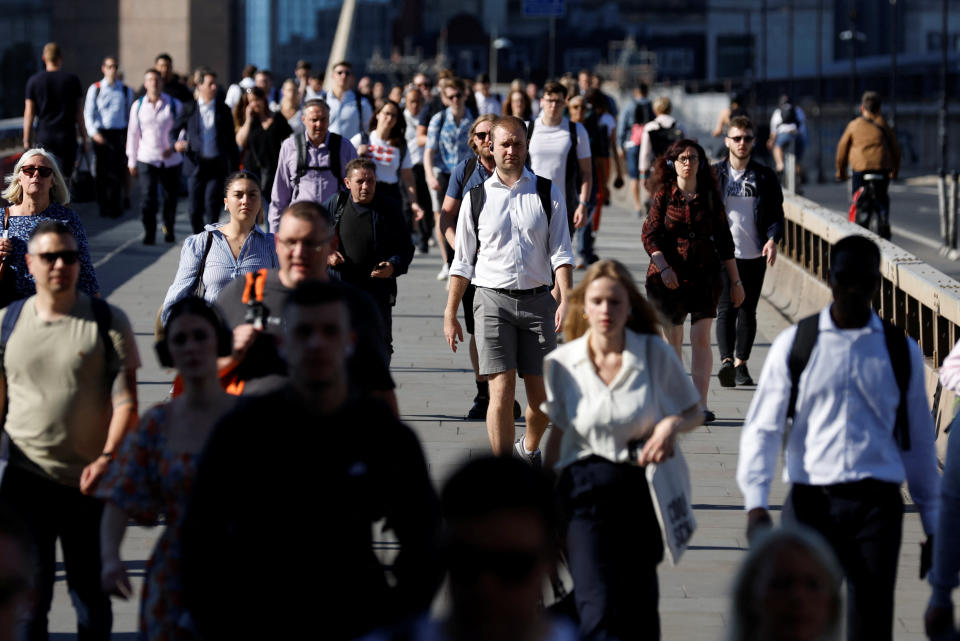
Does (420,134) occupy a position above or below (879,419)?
above

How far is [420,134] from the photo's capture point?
1828 centimetres

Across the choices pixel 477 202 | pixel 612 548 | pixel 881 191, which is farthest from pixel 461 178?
pixel 881 191

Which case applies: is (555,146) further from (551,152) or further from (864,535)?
(864,535)

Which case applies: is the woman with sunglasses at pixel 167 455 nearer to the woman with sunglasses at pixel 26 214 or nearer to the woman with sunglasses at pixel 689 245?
the woman with sunglasses at pixel 26 214

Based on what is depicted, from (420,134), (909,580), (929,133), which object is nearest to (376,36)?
(929,133)

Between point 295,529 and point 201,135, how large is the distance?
45.0ft

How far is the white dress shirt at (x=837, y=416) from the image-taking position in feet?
16.7

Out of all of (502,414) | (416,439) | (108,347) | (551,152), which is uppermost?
(551,152)

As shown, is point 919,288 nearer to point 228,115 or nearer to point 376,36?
point 228,115

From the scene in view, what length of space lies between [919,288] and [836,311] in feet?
17.4

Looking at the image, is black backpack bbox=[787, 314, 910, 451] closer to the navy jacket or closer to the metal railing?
the metal railing

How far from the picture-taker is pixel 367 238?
9125mm

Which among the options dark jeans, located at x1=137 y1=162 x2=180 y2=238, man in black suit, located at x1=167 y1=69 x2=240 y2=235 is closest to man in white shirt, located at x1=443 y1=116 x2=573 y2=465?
man in black suit, located at x1=167 y1=69 x2=240 y2=235

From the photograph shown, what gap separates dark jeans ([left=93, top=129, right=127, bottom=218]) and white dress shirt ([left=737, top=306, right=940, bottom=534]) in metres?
16.4
